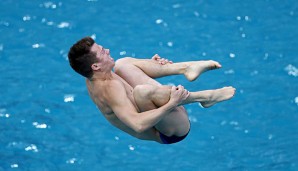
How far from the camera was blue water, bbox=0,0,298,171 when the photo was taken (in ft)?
30.0

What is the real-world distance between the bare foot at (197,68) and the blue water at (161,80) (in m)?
2.62

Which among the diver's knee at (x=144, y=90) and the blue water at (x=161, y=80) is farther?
the blue water at (x=161, y=80)

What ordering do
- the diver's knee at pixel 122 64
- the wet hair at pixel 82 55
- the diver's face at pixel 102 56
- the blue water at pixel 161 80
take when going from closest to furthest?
the wet hair at pixel 82 55 < the diver's face at pixel 102 56 < the diver's knee at pixel 122 64 < the blue water at pixel 161 80

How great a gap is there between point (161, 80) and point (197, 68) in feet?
11.0

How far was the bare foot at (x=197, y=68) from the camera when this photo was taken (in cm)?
659

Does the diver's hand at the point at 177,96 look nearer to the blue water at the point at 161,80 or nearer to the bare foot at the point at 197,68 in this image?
the bare foot at the point at 197,68

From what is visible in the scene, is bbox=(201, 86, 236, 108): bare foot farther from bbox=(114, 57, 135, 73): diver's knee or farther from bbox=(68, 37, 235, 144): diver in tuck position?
bbox=(114, 57, 135, 73): diver's knee

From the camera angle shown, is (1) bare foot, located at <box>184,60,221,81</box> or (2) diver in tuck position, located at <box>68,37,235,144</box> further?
(1) bare foot, located at <box>184,60,221,81</box>

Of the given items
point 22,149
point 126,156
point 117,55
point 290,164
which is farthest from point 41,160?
point 290,164

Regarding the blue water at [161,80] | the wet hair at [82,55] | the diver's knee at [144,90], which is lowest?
the blue water at [161,80]

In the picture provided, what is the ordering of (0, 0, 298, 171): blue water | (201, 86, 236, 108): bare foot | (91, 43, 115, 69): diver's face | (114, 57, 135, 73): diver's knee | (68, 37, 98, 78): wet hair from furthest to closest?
(0, 0, 298, 171): blue water → (114, 57, 135, 73): diver's knee → (201, 86, 236, 108): bare foot → (91, 43, 115, 69): diver's face → (68, 37, 98, 78): wet hair

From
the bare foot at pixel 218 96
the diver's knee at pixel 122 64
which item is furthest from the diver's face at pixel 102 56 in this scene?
the bare foot at pixel 218 96

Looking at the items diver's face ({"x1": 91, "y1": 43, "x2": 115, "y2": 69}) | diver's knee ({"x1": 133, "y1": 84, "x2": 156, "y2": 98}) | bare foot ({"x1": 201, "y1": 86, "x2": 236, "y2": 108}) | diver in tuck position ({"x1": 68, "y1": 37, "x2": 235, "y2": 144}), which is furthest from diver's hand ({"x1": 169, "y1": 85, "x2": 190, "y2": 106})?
diver's face ({"x1": 91, "y1": 43, "x2": 115, "y2": 69})

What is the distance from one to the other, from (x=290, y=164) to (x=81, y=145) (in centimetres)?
240
